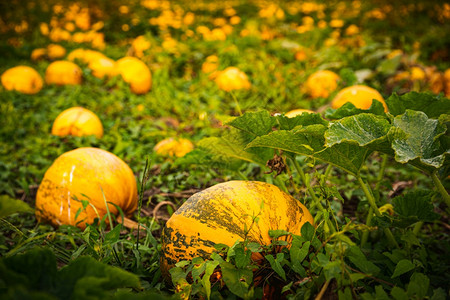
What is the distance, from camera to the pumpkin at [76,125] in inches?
129

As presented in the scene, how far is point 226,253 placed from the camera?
1484 mm

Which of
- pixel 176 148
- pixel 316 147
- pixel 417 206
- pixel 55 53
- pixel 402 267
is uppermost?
pixel 316 147

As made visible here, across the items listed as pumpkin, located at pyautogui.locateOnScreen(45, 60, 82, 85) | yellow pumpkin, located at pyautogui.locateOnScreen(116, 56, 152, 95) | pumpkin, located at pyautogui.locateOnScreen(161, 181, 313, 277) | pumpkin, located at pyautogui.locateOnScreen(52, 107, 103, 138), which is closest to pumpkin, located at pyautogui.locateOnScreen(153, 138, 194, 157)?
pumpkin, located at pyautogui.locateOnScreen(52, 107, 103, 138)

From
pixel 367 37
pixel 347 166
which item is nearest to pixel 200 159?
pixel 347 166

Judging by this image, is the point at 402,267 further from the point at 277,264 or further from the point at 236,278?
the point at 236,278

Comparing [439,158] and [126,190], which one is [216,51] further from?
[439,158]

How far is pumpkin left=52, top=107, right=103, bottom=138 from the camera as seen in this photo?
10.7 ft

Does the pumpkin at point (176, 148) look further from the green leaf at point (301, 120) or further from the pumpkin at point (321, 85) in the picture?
the pumpkin at point (321, 85)

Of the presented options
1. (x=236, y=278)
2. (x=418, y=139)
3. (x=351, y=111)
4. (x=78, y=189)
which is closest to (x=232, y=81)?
(x=78, y=189)

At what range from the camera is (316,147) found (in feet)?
5.16

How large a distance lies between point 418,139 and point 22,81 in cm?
427

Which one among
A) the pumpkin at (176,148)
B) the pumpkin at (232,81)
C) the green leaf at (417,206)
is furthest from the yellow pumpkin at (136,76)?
the green leaf at (417,206)

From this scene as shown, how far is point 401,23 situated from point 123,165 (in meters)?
6.08

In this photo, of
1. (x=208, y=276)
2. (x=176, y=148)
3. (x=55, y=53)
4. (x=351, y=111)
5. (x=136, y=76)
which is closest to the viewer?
(x=208, y=276)
